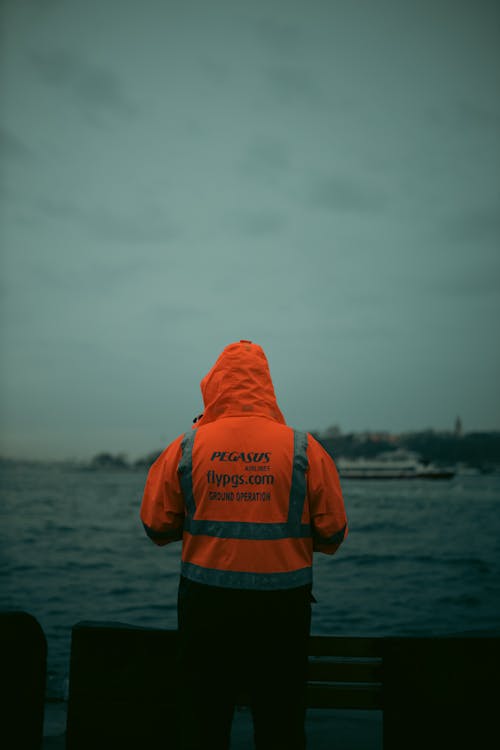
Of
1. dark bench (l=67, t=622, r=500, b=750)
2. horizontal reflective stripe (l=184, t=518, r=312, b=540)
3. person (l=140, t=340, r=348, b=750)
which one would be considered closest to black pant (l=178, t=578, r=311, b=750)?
person (l=140, t=340, r=348, b=750)

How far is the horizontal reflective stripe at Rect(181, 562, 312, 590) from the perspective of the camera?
7.33 ft

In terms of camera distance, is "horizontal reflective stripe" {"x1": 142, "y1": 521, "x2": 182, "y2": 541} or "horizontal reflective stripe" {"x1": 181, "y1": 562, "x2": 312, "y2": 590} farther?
"horizontal reflective stripe" {"x1": 142, "y1": 521, "x2": 182, "y2": 541}

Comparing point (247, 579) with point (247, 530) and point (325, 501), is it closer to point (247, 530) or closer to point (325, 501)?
point (247, 530)

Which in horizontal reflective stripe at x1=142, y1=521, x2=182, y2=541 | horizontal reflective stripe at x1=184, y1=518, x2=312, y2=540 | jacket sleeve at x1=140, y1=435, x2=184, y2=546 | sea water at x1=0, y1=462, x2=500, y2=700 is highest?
jacket sleeve at x1=140, y1=435, x2=184, y2=546

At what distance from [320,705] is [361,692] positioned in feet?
0.71

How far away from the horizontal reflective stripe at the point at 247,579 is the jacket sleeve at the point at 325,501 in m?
0.19

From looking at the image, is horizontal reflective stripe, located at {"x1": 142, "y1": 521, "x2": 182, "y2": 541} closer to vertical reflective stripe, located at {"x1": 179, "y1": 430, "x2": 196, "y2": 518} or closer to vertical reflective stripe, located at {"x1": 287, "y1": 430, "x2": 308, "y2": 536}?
vertical reflective stripe, located at {"x1": 179, "y1": 430, "x2": 196, "y2": 518}

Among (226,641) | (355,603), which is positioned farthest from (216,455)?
(355,603)

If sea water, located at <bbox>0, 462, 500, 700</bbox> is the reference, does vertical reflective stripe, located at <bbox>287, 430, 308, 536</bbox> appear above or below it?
above

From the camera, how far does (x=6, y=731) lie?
264 centimetres

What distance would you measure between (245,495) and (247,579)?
0.33 meters

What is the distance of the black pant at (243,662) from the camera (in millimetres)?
2225

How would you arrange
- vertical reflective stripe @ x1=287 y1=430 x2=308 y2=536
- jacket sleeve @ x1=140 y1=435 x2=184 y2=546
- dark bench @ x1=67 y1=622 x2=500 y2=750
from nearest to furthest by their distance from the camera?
vertical reflective stripe @ x1=287 y1=430 x2=308 y2=536, jacket sleeve @ x1=140 y1=435 x2=184 y2=546, dark bench @ x1=67 y1=622 x2=500 y2=750

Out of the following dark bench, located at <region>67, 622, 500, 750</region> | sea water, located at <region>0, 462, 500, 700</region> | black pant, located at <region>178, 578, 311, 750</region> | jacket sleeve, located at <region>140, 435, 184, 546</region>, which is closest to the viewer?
black pant, located at <region>178, 578, 311, 750</region>
